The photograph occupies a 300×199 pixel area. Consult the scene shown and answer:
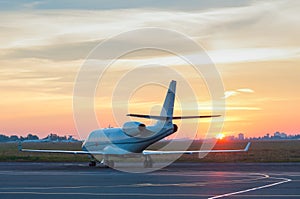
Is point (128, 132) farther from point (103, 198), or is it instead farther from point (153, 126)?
point (103, 198)

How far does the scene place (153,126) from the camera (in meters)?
52.2

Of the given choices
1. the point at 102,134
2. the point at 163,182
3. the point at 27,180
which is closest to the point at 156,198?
the point at 163,182

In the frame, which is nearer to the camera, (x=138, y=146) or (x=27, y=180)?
(x=27, y=180)

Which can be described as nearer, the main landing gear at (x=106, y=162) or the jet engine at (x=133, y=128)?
the jet engine at (x=133, y=128)

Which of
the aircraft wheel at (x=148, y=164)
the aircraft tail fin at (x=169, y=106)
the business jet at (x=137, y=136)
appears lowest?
the aircraft wheel at (x=148, y=164)

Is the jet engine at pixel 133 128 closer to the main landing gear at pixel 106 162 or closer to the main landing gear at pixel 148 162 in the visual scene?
the main landing gear at pixel 148 162

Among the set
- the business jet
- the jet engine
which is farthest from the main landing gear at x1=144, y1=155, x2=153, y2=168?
the jet engine

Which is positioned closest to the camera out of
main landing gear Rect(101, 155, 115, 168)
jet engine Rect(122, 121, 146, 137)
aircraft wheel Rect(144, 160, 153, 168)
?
aircraft wheel Rect(144, 160, 153, 168)

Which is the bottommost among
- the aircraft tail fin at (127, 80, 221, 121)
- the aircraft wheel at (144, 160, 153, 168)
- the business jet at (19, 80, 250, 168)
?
the aircraft wheel at (144, 160, 153, 168)

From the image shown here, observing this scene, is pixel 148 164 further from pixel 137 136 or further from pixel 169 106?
pixel 169 106

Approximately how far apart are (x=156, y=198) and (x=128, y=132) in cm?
2990

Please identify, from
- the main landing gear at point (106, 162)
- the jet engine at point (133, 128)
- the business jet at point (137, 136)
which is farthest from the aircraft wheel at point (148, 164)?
the main landing gear at point (106, 162)

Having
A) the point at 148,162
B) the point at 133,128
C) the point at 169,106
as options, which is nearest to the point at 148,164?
the point at 148,162

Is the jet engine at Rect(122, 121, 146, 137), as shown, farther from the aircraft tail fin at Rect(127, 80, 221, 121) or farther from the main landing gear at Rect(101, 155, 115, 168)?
the main landing gear at Rect(101, 155, 115, 168)
